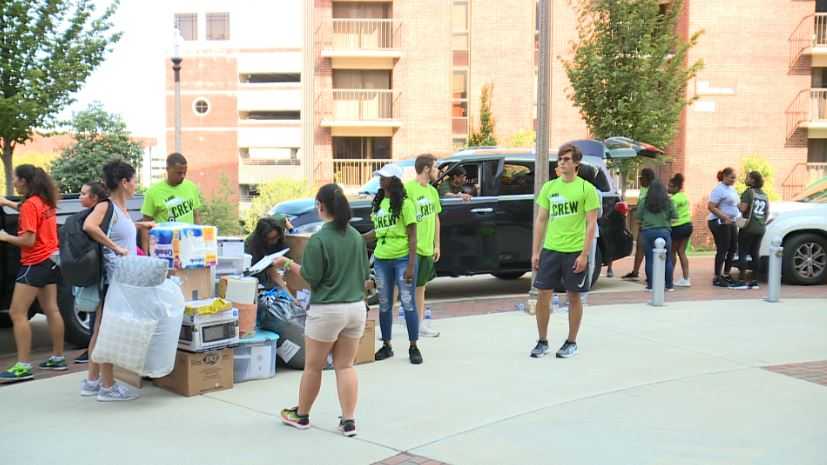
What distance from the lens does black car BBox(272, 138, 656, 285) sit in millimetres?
11055

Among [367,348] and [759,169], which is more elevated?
[759,169]

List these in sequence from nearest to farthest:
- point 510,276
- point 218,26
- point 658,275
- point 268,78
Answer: point 658,275 < point 510,276 < point 268,78 < point 218,26

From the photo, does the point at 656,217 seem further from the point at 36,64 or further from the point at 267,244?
the point at 36,64

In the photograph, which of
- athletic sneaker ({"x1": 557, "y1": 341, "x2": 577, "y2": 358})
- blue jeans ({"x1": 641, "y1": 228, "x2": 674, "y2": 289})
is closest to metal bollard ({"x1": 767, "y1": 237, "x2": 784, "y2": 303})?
blue jeans ({"x1": 641, "y1": 228, "x2": 674, "y2": 289})

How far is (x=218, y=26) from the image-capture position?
63781 millimetres

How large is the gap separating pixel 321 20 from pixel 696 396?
29495 millimetres

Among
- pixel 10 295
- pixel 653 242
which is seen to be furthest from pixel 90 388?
pixel 653 242

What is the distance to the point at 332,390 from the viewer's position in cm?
655

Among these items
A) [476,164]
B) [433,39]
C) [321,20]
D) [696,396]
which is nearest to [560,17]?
[433,39]

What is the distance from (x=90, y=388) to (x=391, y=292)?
2.66 m

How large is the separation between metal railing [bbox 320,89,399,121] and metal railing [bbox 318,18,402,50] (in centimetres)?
178

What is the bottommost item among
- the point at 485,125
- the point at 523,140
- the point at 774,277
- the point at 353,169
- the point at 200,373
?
the point at 200,373

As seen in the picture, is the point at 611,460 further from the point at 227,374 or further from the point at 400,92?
the point at 400,92

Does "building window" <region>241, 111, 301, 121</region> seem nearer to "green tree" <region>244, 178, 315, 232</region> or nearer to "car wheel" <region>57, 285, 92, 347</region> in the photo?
"green tree" <region>244, 178, 315, 232</region>
